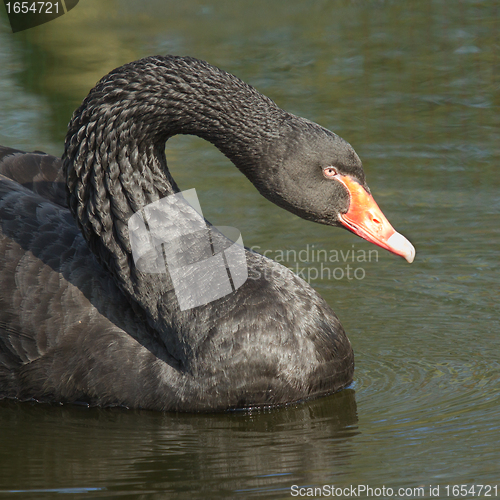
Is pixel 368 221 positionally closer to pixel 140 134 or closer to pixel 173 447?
pixel 140 134

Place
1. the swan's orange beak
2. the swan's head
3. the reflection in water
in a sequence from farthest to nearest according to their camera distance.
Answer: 1. the swan's orange beak
2. the swan's head
3. the reflection in water

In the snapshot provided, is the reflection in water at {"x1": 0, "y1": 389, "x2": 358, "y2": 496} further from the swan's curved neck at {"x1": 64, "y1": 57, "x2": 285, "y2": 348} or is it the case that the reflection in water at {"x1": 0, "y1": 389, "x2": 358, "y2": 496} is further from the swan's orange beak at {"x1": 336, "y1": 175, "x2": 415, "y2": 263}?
the swan's orange beak at {"x1": 336, "y1": 175, "x2": 415, "y2": 263}

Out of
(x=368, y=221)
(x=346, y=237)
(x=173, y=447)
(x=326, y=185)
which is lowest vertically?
(x=346, y=237)

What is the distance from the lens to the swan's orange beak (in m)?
6.27

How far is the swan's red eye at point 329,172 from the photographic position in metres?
6.23

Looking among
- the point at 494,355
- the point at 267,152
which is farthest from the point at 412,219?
the point at 267,152

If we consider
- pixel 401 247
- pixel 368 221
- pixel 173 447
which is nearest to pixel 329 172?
pixel 368 221

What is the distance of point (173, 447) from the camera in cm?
582

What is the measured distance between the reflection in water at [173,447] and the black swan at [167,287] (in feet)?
0.42

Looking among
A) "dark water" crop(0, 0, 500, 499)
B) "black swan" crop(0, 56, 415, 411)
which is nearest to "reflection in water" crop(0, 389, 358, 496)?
"dark water" crop(0, 0, 500, 499)

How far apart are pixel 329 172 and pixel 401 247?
704 millimetres

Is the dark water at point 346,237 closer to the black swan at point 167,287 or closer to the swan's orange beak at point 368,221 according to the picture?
the black swan at point 167,287

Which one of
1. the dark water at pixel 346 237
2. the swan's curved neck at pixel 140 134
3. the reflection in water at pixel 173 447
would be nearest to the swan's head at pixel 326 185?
the swan's curved neck at pixel 140 134

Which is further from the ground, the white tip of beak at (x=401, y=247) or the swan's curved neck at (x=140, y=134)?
the swan's curved neck at (x=140, y=134)
